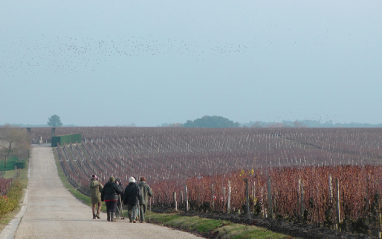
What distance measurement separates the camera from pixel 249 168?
5819cm

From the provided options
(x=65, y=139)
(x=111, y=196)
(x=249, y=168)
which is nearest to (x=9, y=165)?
(x=65, y=139)

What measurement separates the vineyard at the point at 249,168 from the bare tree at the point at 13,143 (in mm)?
5850

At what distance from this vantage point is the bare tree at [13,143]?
271 ft

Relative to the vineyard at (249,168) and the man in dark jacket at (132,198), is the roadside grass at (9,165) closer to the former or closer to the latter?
the vineyard at (249,168)

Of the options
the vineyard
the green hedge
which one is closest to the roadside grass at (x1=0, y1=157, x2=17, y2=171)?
the vineyard

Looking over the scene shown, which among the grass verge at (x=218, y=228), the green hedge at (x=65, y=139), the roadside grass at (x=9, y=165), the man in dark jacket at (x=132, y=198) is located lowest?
the roadside grass at (x=9, y=165)

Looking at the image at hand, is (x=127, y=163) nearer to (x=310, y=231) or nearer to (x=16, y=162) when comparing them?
(x=16, y=162)

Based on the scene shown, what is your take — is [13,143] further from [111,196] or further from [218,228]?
[218,228]

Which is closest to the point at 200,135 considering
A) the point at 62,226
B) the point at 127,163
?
the point at 127,163

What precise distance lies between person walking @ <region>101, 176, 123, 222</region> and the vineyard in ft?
12.9

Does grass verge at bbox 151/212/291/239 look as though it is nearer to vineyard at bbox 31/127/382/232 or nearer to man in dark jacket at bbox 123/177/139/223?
man in dark jacket at bbox 123/177/139/223

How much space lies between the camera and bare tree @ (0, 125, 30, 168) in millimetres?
82688

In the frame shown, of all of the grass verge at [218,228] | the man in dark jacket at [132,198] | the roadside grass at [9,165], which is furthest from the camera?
the roadside grass at [9,165]

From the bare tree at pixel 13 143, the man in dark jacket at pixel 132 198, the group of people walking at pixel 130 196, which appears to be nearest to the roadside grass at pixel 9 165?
the bare tree at pixel 13 143
